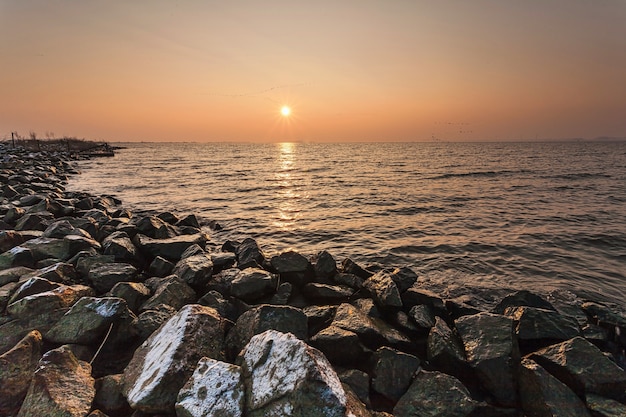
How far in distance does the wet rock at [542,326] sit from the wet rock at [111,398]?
529 cm

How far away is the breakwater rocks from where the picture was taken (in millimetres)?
3035

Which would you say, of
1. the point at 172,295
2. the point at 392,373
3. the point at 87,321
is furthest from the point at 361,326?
the point at 87,321

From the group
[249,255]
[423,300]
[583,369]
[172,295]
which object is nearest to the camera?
[583,369]

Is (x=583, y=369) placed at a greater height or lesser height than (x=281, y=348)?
lesser

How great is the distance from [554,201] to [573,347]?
19.5m

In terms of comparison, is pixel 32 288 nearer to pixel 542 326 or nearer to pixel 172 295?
pixel 172 295

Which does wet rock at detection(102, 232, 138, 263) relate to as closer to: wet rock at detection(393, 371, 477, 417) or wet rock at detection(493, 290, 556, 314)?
wet rock at detection(393, 371, 477, 417)

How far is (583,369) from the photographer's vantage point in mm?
3812

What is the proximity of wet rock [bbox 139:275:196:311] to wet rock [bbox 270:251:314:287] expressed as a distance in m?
1.80

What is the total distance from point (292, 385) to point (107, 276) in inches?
198

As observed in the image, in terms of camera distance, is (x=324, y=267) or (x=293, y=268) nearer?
(x=293, y=268)

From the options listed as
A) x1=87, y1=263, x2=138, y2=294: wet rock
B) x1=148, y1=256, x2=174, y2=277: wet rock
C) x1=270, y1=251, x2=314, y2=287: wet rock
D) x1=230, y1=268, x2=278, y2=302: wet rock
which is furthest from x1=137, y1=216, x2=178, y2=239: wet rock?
x1=230, y1=268, x2=278, y2=302: wet rock

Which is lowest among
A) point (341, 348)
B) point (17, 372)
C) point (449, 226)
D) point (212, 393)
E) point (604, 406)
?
point (449, 226)

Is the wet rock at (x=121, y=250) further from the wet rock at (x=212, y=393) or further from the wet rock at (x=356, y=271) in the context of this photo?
the wet rock at (x=212, y=393)
